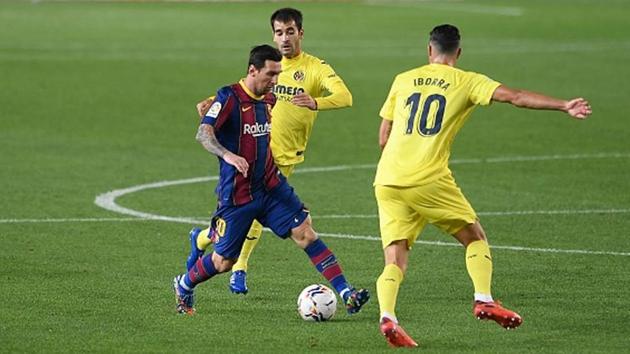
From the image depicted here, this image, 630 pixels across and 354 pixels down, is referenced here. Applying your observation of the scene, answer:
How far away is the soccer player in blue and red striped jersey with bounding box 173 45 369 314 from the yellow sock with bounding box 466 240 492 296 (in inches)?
34.8

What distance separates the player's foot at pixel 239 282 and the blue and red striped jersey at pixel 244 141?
117 centimetres

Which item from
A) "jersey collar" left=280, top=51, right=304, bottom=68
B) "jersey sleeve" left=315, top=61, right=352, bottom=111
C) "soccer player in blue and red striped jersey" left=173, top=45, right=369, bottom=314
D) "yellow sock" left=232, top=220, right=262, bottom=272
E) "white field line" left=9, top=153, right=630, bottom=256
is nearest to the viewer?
"soccer player in blue and red striped jersey" left=173, top=45, right=369, bottom=314

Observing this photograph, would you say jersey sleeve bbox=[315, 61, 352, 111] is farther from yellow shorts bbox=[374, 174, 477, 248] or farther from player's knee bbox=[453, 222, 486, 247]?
player's knee bbox=[453, 222, 486, 247]

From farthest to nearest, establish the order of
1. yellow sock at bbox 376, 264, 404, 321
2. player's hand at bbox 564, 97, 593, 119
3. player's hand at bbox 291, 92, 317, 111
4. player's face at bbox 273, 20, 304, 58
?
player's face at bbox 273, 20, 304, 58 < player's hand at bbox 291, 92, 317, 111 < yellow sock at bbox 376, 264, 404, 321 < player's hand at bbox 564, 97, 593, 119

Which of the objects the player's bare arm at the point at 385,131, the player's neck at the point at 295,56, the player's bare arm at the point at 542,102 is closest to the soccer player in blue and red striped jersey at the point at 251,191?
the player's bare arm at the point at 385,131

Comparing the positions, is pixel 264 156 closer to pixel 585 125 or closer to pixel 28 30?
pixel 585 125

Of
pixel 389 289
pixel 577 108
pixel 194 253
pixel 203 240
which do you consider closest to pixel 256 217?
pixel 203 240

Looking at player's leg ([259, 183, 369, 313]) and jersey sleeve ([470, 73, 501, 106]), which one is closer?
jersey sleeve ([470, 73, 501, 106])

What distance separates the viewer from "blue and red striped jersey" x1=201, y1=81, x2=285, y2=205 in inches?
450

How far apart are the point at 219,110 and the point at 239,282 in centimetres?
179

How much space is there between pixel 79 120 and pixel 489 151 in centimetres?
661

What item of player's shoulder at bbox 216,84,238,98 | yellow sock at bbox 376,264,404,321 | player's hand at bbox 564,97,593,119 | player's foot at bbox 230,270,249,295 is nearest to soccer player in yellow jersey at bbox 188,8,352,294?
player's foot at bbox 230,270,249,295

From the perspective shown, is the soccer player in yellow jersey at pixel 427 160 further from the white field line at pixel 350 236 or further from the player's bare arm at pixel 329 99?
the white field line at pixel 350 236

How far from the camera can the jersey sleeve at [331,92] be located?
12.4 metres
